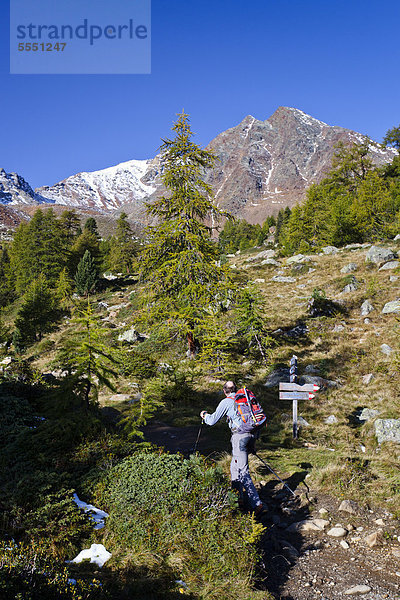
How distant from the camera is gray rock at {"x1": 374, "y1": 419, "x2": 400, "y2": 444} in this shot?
8.36 meters

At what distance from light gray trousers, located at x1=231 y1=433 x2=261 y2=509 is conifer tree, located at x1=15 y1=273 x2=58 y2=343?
25.1 m

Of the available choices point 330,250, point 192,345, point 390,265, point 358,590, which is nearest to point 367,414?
point 358,590

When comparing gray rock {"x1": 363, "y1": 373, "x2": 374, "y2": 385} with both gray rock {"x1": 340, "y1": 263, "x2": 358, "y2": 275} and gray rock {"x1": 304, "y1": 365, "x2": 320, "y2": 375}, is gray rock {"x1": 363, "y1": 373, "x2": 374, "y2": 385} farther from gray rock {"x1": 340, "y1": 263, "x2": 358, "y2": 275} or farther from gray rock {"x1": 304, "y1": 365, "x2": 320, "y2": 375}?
gray rock {"x1": 340, "y1": 263, "x2": 358, "y2": 275}

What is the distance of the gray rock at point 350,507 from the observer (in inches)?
230

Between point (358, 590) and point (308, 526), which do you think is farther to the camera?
point (308, 526)

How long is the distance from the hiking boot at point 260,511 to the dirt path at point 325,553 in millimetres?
110

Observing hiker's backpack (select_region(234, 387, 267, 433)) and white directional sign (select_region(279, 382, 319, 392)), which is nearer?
hiker's backpack (select_region(234, 387, 267, 433))

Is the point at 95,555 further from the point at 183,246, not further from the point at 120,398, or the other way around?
the point at 183,246

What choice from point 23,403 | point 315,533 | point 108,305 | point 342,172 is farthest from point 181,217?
point 342,172

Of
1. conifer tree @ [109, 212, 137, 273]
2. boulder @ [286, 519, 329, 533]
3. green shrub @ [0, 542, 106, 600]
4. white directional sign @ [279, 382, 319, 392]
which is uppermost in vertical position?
conifer tree @ [109, 212, 137, 273]

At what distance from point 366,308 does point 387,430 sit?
11.1 metres

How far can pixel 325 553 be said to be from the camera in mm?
4934

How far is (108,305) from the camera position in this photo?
1294 inches

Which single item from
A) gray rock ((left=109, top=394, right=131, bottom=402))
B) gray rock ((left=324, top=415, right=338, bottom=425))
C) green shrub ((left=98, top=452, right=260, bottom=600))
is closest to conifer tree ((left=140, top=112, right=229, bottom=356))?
gray rock ((left=109, top=394, right=131, bottom=402))
